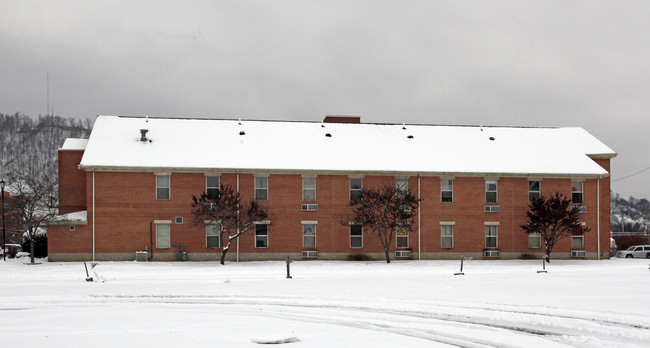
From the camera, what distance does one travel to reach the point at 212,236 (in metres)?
41.5

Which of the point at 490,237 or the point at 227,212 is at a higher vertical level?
the point at 227,212

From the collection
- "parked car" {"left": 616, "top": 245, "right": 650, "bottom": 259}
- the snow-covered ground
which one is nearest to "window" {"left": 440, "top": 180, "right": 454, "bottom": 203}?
the snow-covered ground

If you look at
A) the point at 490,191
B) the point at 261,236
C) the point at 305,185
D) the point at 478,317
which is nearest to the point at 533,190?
the point at 490,191

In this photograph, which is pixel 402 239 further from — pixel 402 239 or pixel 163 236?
pixel 163 236

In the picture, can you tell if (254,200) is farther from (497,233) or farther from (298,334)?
(298,334)

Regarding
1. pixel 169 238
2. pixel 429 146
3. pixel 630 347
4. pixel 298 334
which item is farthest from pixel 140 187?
pixel 630 347

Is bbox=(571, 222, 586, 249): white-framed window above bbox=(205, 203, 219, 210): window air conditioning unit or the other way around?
the other way around

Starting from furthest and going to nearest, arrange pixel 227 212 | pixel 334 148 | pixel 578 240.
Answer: pixel 578 240
pixel 334 148
pixel 227 212

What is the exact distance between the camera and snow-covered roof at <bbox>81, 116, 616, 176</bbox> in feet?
138

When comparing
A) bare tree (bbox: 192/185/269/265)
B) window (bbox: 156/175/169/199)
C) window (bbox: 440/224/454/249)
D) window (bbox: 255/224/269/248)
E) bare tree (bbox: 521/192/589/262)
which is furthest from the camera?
window (bbox: 440/224/454/249)

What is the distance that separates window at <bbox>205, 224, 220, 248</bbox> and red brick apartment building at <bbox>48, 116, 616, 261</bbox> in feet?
0.41

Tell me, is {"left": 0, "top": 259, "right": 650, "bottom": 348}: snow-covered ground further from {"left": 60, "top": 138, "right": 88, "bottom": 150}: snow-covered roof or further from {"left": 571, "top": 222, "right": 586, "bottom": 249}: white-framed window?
{"left": 60, "top": 138, "right": 88, "bottom": 150}: snow-covered roof

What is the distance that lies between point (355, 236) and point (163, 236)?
1221 cm

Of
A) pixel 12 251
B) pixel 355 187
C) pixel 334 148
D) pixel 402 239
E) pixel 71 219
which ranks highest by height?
pixel 334 148
